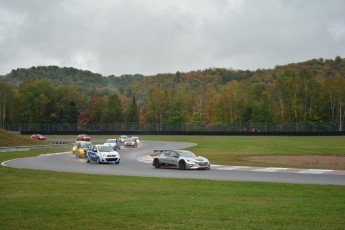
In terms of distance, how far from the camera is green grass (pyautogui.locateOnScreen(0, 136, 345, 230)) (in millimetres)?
10211

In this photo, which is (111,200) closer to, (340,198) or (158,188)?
(158,188)

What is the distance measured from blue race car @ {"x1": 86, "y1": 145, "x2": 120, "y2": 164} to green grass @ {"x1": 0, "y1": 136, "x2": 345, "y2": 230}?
15288mm

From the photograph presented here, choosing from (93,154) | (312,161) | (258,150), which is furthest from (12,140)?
(312,161)

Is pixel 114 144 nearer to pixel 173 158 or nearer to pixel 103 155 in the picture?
pixel 103 155

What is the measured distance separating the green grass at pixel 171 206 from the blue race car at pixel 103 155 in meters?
15.3

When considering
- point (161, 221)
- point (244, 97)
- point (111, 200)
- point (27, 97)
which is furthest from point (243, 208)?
point (27, 97)

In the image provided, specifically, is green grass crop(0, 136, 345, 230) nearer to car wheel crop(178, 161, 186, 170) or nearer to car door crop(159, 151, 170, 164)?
car wheel crop(178, 161, 186, 170)

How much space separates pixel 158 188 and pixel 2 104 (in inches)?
5230

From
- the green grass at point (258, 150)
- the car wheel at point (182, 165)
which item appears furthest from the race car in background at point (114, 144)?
the car wheel at point (182, 165)

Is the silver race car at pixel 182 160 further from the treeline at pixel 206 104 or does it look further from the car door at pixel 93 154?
the treeline at pixel 206 104

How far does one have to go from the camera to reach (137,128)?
109000 millimetres

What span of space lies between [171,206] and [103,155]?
22.5 metres

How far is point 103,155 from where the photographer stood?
3462cm

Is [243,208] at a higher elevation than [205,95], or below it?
below
